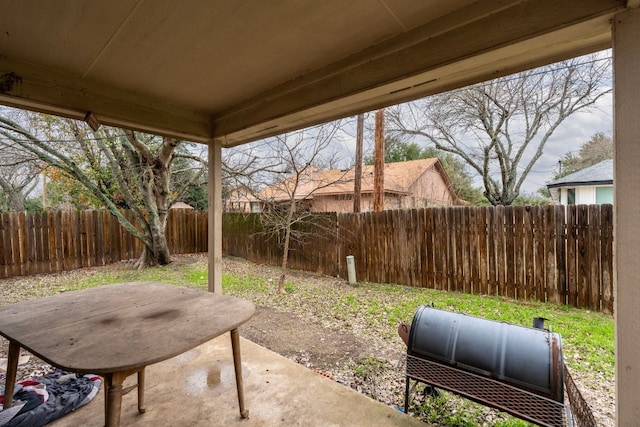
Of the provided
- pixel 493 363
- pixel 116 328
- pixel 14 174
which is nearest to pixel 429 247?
pixel 493 363

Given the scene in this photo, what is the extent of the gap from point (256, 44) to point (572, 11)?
52.8 inches

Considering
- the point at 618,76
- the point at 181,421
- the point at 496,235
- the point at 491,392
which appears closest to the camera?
the point at 618,76

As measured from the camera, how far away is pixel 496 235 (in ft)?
14.4

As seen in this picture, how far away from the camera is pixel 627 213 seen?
0.99 meters

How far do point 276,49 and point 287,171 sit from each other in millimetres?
4126

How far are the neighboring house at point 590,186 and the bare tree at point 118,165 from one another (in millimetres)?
9559

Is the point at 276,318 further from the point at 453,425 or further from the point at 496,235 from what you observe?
the point at 496,235

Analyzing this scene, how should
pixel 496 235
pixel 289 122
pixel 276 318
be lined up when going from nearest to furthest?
pixel 289 122 < pixel 276 318 < pixel 496 235

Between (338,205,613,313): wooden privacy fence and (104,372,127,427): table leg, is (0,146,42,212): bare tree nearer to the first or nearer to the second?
(104,372,127,427): table leg

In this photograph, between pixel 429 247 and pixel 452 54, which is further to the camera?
pixel 429 247

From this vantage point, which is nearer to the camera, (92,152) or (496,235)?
(496,235)

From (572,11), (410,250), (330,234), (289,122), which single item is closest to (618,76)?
(572,11)

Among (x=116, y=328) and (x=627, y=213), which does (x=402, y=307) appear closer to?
(x=627, y=213)

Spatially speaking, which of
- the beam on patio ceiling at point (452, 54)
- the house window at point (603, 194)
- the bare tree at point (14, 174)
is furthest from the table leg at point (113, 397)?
the house window at point (603, 194)
